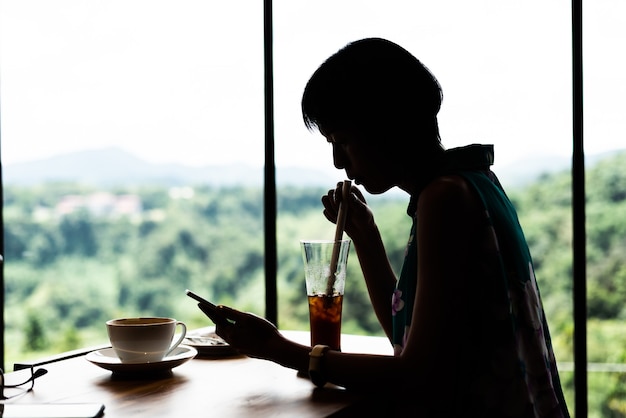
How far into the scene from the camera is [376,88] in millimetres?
1196

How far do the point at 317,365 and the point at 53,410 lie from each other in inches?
16.0

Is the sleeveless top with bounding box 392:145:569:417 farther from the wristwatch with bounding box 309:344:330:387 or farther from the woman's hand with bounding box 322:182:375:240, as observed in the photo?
the woman's hand with bounding box 322:182:375:240

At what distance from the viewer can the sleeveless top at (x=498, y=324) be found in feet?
3.39

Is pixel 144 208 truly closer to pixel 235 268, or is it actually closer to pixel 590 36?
pixel 235 268

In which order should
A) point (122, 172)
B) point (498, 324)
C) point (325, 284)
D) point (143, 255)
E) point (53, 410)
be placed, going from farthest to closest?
point (143, 255) → point (122, 172) → point (325, 284) → point (498, 324) → point (53, 410)

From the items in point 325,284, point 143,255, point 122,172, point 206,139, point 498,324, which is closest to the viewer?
point 498,324

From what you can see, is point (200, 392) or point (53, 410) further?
point (200, 392)

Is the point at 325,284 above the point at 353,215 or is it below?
below

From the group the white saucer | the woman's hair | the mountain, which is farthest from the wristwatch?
the mountain

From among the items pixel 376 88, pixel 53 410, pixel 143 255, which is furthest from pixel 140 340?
pixel 143 255

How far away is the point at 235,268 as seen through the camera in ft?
33.4

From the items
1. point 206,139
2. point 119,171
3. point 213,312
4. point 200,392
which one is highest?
point 206,139

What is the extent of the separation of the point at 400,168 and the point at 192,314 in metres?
9.82

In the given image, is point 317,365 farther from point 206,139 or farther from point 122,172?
point 122,172
